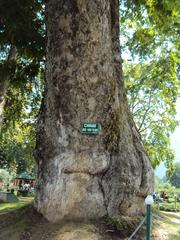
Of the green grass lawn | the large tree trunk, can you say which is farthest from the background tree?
the green grass lawn

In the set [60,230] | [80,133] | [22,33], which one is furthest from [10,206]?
[80,133]

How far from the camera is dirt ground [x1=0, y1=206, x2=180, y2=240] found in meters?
5.19

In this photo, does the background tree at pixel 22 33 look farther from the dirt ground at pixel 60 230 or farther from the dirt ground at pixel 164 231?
the dirt ground at pixel 164 231

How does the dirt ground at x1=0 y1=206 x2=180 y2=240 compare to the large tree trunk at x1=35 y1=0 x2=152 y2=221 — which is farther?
the large tree trunk at x1=35 y1=0 x2=152 y2=221

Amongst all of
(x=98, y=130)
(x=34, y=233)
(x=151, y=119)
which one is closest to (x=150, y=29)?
(x=98, y=130)

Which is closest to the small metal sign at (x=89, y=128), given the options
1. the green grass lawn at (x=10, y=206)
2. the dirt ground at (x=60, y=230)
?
the dirt ground at (x=60, y=230)

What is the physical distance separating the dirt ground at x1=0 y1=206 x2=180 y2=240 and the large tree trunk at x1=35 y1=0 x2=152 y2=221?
8.2 inches

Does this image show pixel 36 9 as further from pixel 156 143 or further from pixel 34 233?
pixel 156 143

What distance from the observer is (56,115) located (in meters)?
5.86

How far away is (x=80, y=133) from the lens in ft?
18.7

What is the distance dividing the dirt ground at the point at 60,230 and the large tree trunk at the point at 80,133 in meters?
0.21

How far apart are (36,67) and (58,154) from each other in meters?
4.41

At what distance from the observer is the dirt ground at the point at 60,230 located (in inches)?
204

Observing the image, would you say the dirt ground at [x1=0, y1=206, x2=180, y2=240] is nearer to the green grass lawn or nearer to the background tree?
the green grass lawn
